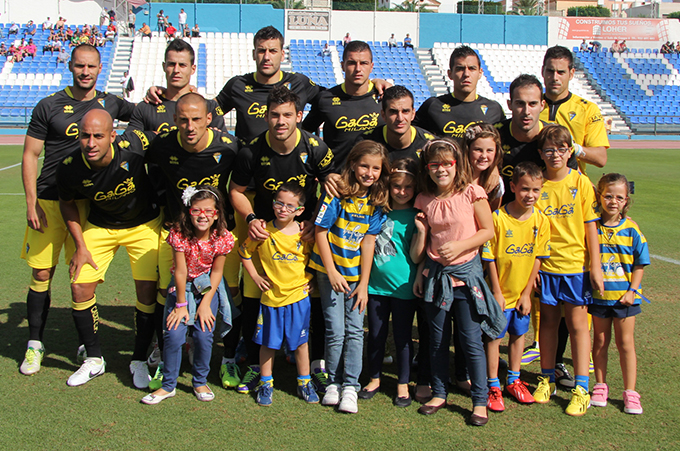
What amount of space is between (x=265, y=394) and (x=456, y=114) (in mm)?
2604

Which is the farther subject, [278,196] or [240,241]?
[240,241]

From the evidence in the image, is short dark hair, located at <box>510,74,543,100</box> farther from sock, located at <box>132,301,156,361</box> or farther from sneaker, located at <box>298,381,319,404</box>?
sock, located at <box>132,301,156,361</box>

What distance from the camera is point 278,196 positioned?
386 cm

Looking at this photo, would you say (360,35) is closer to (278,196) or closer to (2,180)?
(2,180)

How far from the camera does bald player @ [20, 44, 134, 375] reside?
4.41 m

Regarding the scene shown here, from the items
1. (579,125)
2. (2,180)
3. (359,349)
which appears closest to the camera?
(359,349)

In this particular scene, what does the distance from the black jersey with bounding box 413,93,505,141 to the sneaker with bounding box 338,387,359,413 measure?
6.93 feet

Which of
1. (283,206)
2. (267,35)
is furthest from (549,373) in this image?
(267,35)

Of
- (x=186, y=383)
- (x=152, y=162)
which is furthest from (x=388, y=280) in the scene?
(x=152, y=162)

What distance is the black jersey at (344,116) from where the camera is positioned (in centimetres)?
468

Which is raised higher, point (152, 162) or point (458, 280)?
point (152, 162)

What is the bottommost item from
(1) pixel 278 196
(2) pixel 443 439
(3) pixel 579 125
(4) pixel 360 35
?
(2) pixel 443 439

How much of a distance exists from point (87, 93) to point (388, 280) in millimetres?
2902

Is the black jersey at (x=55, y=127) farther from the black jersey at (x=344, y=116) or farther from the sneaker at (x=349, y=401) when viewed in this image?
the sneaker at (x=349, y=401)
